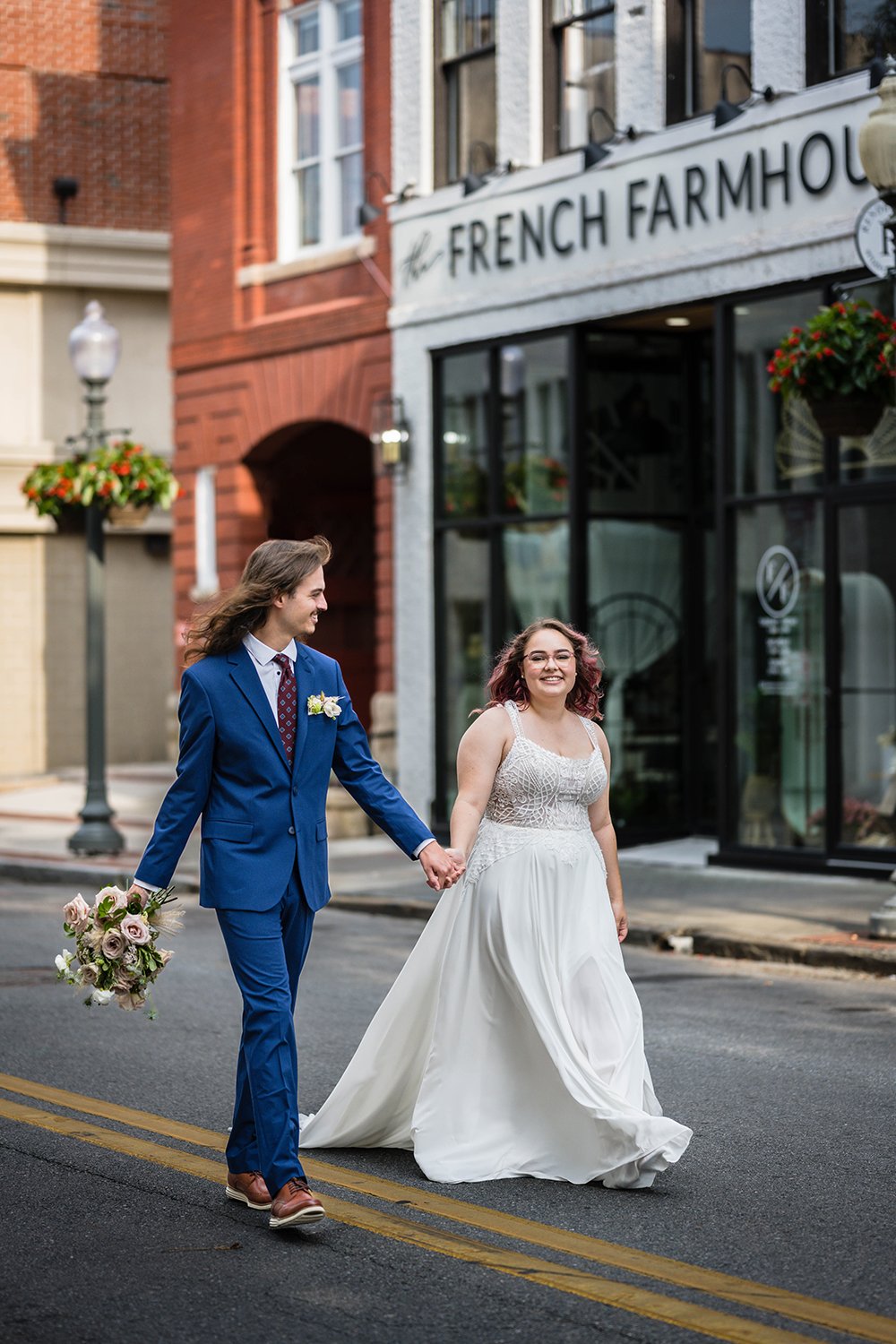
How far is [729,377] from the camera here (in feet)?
51.1

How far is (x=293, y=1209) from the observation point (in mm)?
5465

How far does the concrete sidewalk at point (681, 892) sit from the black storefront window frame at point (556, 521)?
67 centimetres

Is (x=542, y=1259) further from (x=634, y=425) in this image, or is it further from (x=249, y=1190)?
(x=634, y=425)

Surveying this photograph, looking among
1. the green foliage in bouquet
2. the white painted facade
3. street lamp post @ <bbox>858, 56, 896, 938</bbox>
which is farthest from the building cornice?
street lamp post @ <bbox>858, 56, 896, 938</bbox>

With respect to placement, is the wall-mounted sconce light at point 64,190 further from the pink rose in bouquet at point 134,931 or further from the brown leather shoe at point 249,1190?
the brown leather shoe at point 249,1190

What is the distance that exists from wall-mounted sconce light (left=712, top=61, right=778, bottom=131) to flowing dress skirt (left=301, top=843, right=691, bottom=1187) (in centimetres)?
966

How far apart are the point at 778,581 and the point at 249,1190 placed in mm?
10082

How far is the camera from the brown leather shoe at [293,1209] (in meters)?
5.46

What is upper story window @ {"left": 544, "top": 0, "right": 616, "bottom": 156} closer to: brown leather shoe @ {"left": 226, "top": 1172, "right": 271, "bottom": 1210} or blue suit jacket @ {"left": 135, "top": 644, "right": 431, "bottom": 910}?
blue suit jacket @ {"left": 135, "top": 644, "right": 431, "bottom": 910}

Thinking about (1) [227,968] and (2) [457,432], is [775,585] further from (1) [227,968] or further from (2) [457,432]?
(1) [227,968]

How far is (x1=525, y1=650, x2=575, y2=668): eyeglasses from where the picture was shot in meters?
6.61

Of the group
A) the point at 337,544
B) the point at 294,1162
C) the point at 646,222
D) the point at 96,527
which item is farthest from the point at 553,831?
the point at 337,544

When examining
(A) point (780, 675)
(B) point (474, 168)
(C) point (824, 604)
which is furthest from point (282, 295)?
(C) point (824, 604)

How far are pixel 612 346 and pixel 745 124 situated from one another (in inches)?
102
